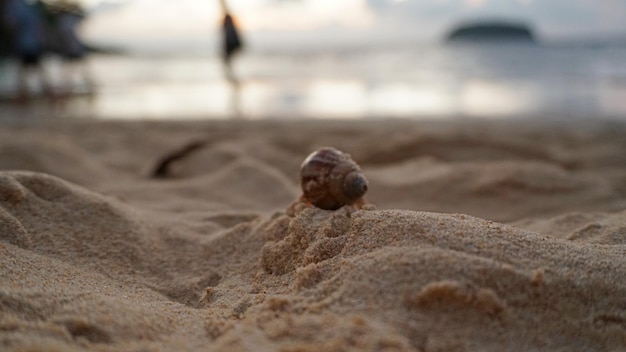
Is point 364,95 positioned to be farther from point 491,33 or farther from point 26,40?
point 491,33

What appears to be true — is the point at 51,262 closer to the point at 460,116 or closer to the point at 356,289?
the point at 356,289

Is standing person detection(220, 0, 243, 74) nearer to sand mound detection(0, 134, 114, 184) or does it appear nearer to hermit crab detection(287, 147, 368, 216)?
sand mound detection(0, 134, 114, 184)

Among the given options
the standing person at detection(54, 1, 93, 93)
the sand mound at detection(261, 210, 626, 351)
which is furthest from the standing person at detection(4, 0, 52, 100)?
the sand mound at detection(261, 210, 626, 351)

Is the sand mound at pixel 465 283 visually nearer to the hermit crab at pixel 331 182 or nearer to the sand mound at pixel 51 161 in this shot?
the hermit crab at pixel 331 182

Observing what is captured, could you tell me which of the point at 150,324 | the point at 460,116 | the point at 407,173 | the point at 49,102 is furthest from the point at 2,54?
the point at 150,324

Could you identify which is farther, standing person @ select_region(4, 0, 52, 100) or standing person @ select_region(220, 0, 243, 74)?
standing person @ select_region(4, 0, 52, 100)

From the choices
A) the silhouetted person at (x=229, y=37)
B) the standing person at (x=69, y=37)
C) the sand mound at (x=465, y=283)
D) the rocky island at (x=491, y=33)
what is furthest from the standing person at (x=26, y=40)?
the rocky island at (x=491, y=33)

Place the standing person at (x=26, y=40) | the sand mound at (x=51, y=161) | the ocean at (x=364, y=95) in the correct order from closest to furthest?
the sand mound at (x=51, y=161)
the ocean at (x=364, y=95)
the standing person at (x=26, y=40)

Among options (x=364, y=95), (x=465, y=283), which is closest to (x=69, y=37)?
(x=364, y=95)

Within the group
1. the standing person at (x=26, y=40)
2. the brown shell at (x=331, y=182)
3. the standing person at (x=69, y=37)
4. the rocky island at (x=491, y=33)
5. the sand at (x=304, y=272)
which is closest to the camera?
the sand at (x=304, y=272)
